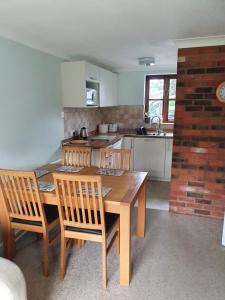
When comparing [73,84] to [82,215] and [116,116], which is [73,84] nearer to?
[116,116]

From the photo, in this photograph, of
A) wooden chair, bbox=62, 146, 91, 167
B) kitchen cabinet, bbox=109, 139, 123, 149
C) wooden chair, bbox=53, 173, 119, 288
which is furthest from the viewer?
kitchen cabinet, bbox=109, 139, 123, 149

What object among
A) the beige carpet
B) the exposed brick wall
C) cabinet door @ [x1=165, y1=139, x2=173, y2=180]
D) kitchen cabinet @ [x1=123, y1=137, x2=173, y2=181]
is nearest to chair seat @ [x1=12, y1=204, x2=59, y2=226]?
the beige carpet

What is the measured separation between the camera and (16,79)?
256 cm

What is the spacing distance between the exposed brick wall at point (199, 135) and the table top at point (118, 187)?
849 millimetres

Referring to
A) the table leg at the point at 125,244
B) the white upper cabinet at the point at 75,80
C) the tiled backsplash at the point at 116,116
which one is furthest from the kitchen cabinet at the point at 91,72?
the table leg at the point at 125,244

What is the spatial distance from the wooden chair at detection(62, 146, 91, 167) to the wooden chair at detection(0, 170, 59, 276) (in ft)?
3.06

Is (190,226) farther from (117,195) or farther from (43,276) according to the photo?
(43,276)

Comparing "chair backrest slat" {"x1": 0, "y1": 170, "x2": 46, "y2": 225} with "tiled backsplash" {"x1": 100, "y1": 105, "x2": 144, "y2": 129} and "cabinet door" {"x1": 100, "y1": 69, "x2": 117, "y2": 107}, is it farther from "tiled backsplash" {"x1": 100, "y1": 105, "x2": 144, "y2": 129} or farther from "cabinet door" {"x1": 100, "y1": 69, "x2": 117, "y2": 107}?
"tiled backsplash" {"x1": 100, "y1": 105, "x2": 144, "y2": 129}

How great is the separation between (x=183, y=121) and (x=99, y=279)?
6.64 ft

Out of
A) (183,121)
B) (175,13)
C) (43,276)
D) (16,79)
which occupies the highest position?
(175,13)

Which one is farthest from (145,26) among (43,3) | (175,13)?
(43,3)

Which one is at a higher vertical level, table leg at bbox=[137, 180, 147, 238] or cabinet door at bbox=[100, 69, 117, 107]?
cabinet door at bbox=[100, 69, 117, 107]

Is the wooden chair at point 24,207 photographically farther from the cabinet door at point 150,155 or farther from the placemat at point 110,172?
the cabinet door at point 150,155

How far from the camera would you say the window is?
4797 millimetres
